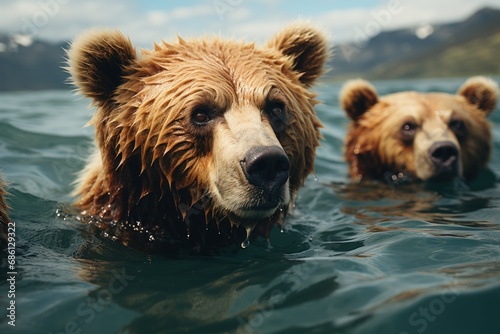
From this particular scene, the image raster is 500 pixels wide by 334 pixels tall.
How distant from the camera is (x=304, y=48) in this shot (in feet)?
18.1

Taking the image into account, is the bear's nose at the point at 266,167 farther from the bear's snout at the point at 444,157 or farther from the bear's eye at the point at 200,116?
the bear's snout at the point at 444,157

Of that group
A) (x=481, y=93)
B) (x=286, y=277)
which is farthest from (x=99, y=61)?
(x=481, y=93)

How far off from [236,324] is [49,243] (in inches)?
91.5

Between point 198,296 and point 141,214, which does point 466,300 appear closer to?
point 198,296

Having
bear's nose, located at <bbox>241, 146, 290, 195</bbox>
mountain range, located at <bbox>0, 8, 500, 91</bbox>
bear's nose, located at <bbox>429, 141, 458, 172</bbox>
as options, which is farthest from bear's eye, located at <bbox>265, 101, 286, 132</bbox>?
mountain range, located at <bbox>0, 8, 500, 91</bbox>

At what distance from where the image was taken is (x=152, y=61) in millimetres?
4887

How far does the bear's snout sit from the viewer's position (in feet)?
24.7

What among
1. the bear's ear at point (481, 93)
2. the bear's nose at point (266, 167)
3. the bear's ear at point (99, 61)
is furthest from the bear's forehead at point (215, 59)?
the bear's ear at point (481, 93)

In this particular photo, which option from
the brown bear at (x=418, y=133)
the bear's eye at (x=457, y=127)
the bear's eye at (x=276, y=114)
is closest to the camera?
the bear's eye at (x=276, y=114)

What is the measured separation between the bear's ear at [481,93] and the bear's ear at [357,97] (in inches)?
52.8

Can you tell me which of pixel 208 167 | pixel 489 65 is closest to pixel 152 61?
pixel 208 167

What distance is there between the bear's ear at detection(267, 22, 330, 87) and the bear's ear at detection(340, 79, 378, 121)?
3038 millimetres

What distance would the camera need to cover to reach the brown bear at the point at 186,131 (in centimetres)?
437

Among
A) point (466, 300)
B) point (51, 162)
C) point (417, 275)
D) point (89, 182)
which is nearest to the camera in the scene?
point (466, 300)
